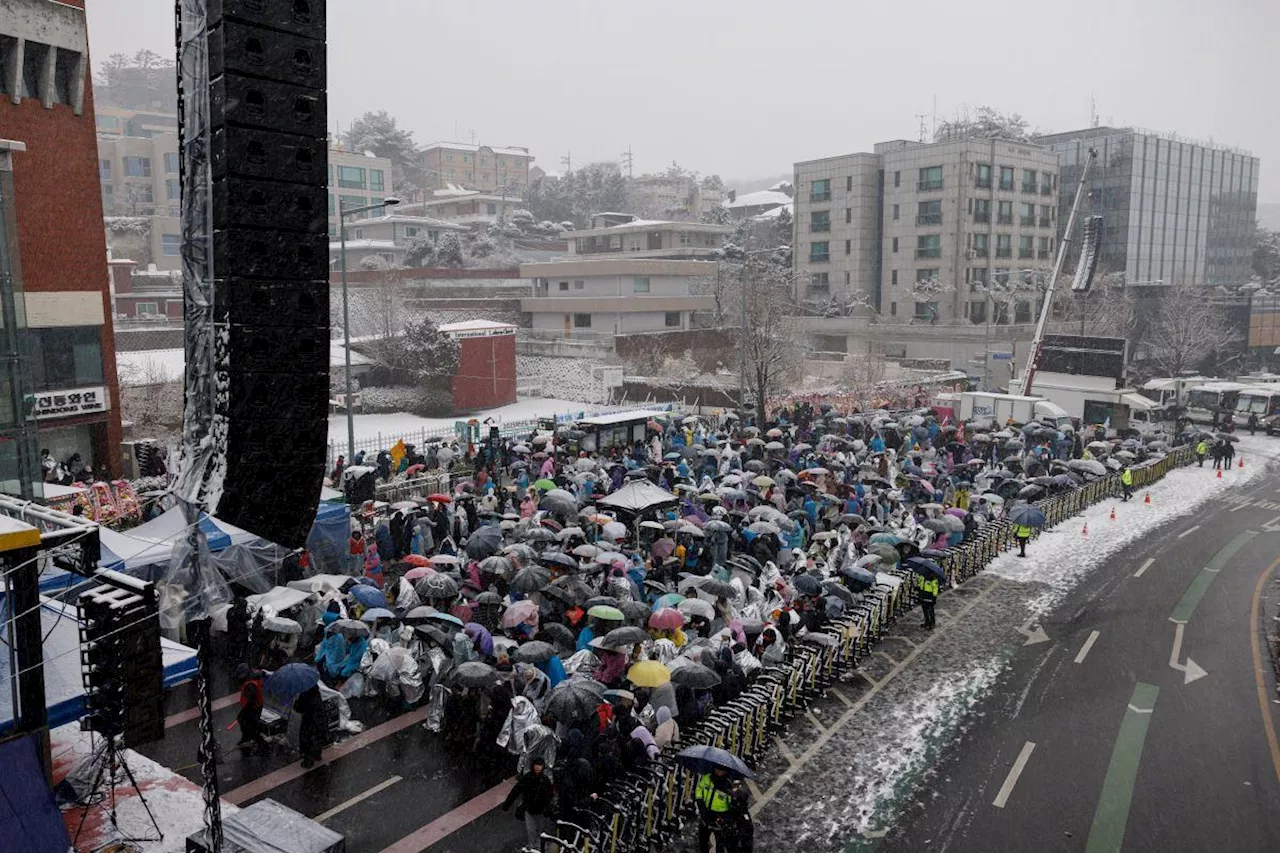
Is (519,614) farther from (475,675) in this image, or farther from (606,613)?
(475,675)

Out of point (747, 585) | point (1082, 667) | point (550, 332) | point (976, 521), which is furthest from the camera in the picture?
point (550, 332)

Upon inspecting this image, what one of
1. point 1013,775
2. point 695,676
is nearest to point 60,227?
point 695,676

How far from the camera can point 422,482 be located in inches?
1020

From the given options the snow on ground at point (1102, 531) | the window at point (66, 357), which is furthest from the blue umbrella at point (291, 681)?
the window at point (66, 357)

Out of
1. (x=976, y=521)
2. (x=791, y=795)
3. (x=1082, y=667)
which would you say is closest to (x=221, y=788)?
(x=791, y=795)

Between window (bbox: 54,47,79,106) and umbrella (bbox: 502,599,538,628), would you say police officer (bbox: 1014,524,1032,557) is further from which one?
window (bbox: 54,47,79,106)

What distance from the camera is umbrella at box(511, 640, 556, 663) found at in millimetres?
11508

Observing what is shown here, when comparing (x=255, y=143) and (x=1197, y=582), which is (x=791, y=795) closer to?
(x=255, y=143)

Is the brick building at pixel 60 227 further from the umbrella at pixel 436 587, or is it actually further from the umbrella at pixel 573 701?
the umbrella at pixel 573 701

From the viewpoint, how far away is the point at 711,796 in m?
8.98

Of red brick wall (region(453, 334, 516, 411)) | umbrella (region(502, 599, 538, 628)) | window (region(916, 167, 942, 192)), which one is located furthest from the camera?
window (region(916, 167, 942, 192))

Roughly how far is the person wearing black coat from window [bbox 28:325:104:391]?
2370 cm

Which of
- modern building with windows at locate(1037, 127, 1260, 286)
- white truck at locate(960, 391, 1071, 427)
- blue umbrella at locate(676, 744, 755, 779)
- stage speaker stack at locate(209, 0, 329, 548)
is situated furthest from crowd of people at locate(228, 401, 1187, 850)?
modern building with windows at locate(1037, 127, 1260, 286)

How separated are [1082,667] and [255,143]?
1487cm
